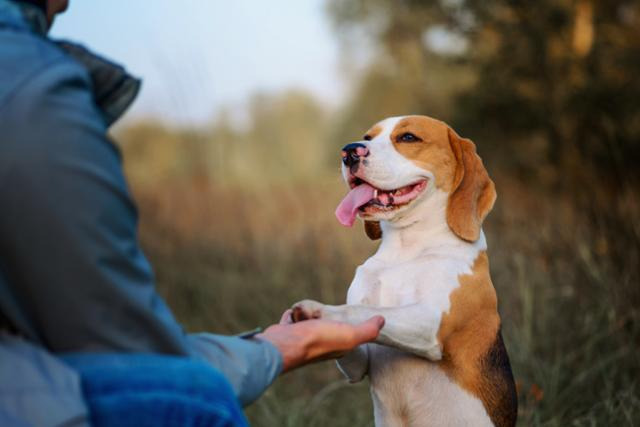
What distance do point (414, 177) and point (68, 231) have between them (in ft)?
5.14

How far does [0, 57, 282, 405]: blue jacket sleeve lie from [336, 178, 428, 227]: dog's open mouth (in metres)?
1.21

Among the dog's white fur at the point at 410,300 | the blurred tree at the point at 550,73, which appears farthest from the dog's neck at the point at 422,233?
the blurred tree at the point at 550,73

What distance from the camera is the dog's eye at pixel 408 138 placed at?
120 inches

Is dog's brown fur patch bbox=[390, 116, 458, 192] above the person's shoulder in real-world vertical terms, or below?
below

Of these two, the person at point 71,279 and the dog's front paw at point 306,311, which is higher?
the person at point 71,279

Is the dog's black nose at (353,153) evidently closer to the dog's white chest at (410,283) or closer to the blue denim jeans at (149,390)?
the dog's white chest at (410,283)

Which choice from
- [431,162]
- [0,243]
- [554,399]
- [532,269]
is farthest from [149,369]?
[532,269]

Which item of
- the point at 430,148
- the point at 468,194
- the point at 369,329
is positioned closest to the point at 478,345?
the point at 468,194

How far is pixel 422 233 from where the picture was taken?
292 centimetres

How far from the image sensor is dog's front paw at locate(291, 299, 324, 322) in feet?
7.93

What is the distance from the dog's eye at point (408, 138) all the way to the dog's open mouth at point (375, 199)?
19cm

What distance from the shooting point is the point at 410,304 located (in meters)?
2.59

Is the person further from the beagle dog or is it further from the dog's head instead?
the dog's head

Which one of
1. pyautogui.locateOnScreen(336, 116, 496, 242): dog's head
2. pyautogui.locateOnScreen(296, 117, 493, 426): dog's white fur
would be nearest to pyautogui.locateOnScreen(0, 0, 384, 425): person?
pyautogui.locateOnScreen(296, 117, 493, 426): dog's white fur
